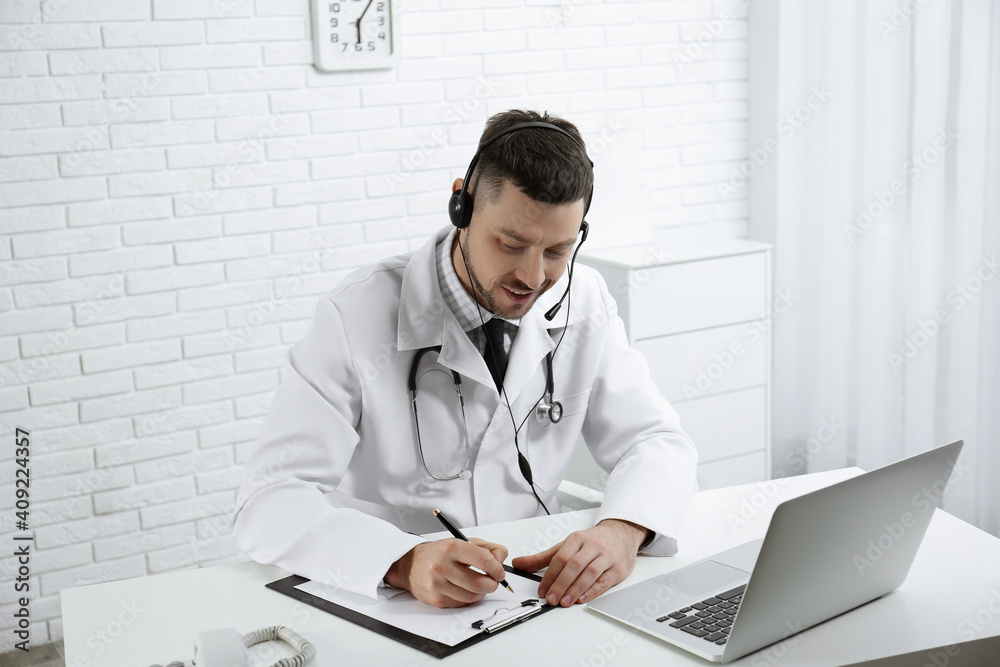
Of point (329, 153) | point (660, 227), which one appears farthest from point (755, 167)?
point (329, 153)

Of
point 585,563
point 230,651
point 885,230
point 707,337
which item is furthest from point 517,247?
point 885,230

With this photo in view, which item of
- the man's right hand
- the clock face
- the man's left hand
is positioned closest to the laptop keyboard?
the man's left hand

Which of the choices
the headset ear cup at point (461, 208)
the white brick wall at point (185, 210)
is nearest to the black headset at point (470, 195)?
the headset ear cup at point (461, 208)

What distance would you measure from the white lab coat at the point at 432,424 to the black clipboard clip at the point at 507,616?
0.84 ft

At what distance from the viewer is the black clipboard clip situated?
4.41ft

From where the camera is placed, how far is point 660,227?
4012 mm

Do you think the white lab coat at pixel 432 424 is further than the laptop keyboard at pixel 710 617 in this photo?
Yes

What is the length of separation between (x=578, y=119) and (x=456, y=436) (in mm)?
2174

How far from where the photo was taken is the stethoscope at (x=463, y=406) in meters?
1.83

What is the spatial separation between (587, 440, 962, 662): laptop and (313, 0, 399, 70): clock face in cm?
227

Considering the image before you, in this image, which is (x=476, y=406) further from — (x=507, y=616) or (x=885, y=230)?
(x=885, y=230)

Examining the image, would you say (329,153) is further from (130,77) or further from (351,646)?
(351,646)

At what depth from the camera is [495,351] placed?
1.88 metres

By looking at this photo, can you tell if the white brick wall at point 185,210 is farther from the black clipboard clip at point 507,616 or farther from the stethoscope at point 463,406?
the black clipboard clip at point 507,616
